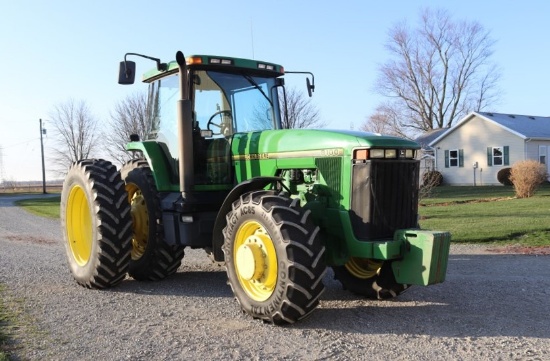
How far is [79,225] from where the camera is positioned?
7562 mm

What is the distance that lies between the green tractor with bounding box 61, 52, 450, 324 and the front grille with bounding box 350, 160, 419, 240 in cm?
1

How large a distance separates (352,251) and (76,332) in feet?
8.53

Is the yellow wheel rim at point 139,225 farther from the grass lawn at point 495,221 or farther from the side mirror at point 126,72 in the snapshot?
the grass lawn at point 495,221

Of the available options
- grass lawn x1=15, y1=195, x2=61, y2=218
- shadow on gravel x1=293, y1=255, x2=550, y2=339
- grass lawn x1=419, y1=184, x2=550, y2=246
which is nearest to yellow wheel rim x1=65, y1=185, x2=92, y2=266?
shadow on gravel x1=293, y1=255, x2=550, y2=339

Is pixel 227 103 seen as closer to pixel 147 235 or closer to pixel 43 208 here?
pixel 147 235

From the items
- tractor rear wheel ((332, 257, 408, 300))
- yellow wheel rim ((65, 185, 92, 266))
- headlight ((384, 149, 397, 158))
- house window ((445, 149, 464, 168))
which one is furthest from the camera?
house window ((445, 149, 464, 168))

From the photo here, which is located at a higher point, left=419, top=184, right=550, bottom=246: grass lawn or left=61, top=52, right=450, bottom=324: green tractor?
left=61, top=52, right=450, bottom=324: green tractor

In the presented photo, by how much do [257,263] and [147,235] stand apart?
2492 millimetres

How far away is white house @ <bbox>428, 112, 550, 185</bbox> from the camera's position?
32250 millimetres

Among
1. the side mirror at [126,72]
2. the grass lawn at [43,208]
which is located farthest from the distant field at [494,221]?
the side mirror at [126,72]

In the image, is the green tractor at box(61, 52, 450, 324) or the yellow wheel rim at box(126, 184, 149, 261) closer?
the green tractor at box(61, 52, 450, 324)

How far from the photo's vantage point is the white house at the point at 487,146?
32.2 metres

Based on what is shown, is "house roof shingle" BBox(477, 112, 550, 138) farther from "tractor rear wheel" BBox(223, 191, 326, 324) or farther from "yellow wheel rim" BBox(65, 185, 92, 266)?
"tractor rear wheel" BBox(223, 191, 326, 324)

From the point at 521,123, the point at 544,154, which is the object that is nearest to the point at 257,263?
the point at 544,154
